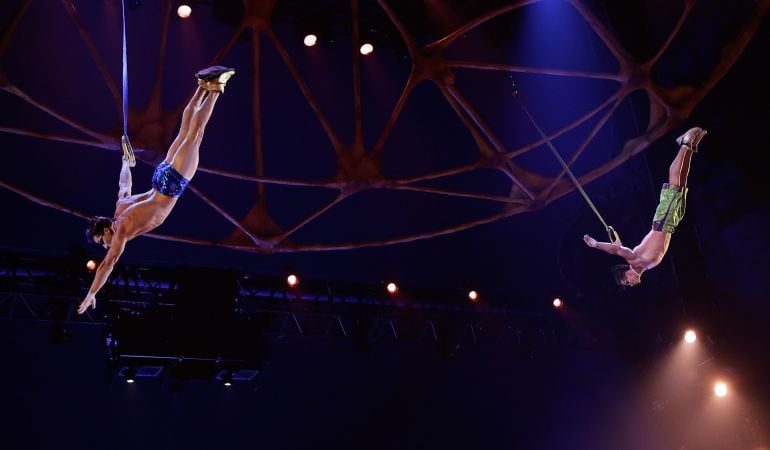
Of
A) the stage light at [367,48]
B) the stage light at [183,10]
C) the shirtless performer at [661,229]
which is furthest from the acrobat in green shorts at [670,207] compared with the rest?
the stage light at [183,10]

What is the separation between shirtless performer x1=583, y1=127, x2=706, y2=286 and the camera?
9844 millimetres

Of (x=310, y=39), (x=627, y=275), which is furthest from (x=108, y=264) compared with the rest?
(x=310, y=39)

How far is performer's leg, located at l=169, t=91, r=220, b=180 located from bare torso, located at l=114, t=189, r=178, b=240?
1.18 ft

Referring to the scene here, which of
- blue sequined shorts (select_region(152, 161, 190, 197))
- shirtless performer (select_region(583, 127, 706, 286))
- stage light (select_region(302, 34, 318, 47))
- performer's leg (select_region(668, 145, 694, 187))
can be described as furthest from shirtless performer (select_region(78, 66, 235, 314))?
performer's leg (select_region(668, 145, 694, 187))

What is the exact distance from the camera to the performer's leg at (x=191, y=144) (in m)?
8.66

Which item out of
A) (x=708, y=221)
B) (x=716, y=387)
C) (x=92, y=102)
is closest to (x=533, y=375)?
(x=716, y=387)

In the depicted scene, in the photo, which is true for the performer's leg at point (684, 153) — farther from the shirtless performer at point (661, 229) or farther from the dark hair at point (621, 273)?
the dark hair at point (621, 273)

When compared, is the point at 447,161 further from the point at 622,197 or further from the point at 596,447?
the point at 596,447

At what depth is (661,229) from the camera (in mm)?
10227

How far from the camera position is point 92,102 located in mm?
13742

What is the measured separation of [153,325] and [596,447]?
9952 mm

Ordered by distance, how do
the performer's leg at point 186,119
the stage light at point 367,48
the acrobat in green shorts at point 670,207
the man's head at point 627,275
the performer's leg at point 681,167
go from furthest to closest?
the stage light at point 367,48
the man's head at point 627,275
the acrobat in green shorts at point 670,207
the performer's leg at point 681,167
the performer's leg at point 186,119

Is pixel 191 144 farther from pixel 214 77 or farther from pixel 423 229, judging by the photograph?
pixel 423 229

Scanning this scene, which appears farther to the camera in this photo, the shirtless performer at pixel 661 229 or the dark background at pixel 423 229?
the dark background at pixel 423 229
